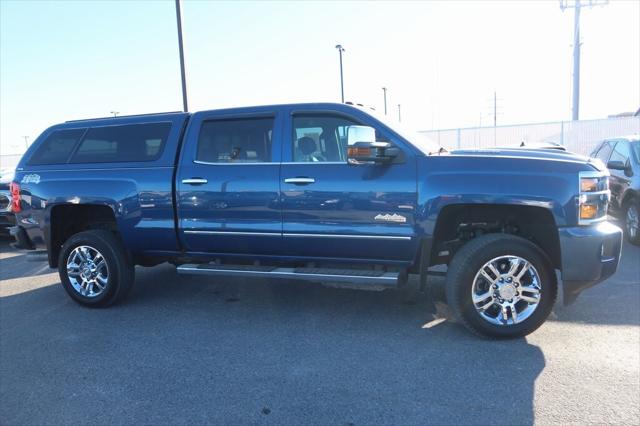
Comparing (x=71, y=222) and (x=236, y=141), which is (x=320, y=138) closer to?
(x=236, y=141)

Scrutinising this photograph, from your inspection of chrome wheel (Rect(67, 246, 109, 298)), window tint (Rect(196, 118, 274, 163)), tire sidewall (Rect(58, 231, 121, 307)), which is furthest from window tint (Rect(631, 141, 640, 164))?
chrome wheel (Rect(67, 246, 109, 298))

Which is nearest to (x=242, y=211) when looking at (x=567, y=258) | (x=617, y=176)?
(x=567, y=258)

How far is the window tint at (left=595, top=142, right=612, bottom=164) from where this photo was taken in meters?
8.87

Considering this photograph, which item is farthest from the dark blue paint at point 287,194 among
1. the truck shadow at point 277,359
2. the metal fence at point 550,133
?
the metal fence at point 550,133

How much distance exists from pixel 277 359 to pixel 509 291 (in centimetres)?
201

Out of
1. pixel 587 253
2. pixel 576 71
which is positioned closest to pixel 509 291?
pixel 587 253

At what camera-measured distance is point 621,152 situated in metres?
8.16

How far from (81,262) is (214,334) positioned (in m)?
1.95

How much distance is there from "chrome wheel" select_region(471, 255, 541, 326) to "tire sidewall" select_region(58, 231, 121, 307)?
3.63m

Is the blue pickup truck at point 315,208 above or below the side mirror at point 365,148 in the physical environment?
below

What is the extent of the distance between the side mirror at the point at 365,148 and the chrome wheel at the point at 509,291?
125 cm

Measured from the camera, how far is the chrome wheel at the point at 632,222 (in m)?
7.37

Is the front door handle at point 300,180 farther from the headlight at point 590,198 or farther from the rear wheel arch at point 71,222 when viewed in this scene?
the headlight at point 590,198

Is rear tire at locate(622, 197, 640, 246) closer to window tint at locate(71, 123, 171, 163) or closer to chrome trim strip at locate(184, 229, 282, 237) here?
chrome trim strip at locate(184, 229, 282, 237)
